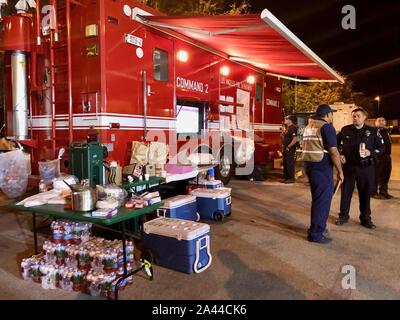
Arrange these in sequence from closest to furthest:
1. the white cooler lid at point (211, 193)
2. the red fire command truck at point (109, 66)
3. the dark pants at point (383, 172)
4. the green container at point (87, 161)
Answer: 1. the green container at point (87, 161)
2. the red fire command truck at point (109, 66)
3. the white cooler lid at point (211, 193)
4. the dark pants at point (383, 172)

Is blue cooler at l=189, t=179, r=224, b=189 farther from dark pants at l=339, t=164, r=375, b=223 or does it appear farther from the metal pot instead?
the metal pot

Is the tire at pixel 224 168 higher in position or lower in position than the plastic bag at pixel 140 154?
lower

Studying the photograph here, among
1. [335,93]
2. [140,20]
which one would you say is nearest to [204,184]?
[140,20]

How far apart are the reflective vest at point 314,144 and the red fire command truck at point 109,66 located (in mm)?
1419

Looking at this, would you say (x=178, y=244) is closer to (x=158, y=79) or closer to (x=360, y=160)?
(x=360, y=160)

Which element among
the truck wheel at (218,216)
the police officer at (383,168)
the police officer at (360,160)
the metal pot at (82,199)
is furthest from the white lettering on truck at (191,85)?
the metal pot at (82,199)

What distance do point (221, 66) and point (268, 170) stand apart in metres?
4.80

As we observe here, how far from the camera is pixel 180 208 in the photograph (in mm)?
5301

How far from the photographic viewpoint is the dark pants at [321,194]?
4.85m

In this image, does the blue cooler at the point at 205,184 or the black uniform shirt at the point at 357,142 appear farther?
the blue cooler at the point at 205,184

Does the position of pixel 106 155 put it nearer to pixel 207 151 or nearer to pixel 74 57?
pixel 74 57

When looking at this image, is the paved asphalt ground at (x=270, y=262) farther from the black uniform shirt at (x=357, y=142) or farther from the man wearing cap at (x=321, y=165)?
the black uniform shirt at (x=357, y=142)

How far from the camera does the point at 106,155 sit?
5.16 meters

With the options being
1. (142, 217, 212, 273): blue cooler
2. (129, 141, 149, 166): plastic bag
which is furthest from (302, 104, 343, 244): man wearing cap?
(129, 141, 149, 166): plastic bag
